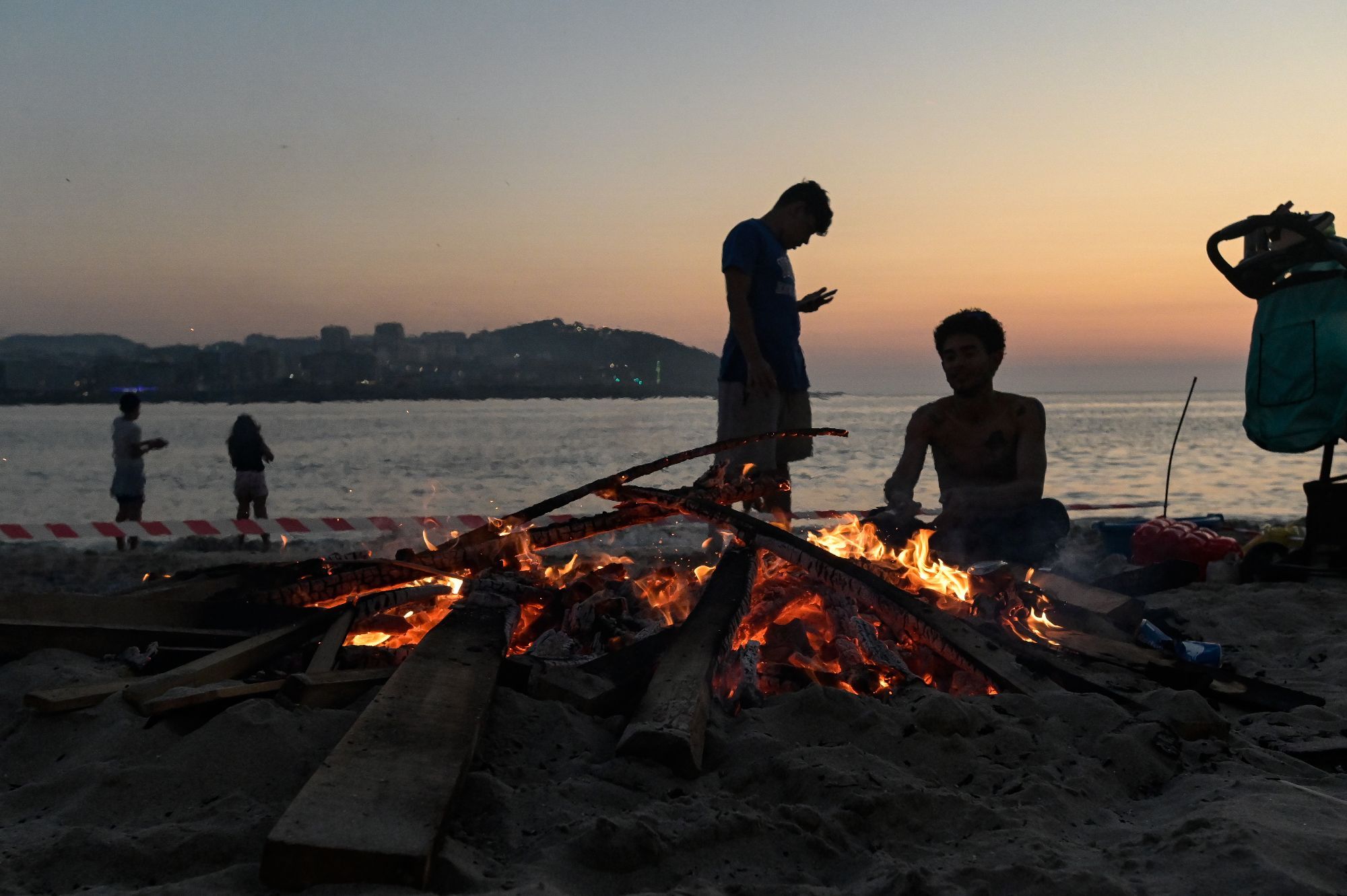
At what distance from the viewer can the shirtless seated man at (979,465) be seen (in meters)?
5.32

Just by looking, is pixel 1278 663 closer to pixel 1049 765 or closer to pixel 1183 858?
pixel 1049 765

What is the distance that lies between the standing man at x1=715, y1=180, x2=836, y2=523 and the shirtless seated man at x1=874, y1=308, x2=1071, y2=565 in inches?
35.5

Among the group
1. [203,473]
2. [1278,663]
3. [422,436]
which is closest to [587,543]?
[1278,663]

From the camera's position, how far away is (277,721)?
266cm

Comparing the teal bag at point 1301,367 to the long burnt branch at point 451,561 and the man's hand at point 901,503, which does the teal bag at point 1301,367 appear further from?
the long burnt branch at point 451,561

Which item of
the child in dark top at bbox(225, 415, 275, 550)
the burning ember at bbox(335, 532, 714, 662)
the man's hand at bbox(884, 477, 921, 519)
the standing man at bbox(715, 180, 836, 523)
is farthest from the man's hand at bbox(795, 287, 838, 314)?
the child in dark top at bbox(225, 415, 275, 550)

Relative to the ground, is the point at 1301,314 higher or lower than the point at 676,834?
higher

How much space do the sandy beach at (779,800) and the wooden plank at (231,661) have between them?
3.3 inches

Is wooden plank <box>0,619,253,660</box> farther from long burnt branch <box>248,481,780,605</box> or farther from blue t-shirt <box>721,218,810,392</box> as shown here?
blue t-shirt <box>721,218,810,392</box>

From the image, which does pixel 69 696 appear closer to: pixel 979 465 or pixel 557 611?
pixel 557 611

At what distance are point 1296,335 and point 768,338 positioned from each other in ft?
10.9

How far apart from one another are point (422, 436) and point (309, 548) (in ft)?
67.9

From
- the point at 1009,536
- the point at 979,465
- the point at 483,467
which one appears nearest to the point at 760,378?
the point at 979,465

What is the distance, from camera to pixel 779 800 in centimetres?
237
